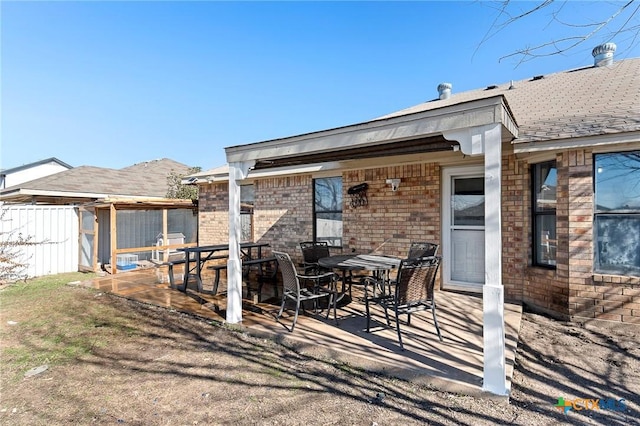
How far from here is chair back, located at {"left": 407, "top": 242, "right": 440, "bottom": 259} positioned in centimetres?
607

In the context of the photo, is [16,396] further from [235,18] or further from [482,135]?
[235,18]

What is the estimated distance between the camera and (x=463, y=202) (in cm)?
666

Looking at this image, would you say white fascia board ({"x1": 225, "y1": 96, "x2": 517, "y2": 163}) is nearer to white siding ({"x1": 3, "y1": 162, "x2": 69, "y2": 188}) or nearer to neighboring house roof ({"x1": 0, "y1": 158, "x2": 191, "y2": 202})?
neighboring house roof ({"x1": 0, "y1": 158, "x2": 191, "y2": 202})

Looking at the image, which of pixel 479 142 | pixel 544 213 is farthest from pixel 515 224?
pixel 479 142

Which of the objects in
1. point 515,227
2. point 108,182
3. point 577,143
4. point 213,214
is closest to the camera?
point 577,143

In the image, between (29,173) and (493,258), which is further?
(29,173)

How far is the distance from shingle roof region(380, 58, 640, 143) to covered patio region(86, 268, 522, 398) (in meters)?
2.91

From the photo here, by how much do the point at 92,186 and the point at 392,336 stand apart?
14.3 m

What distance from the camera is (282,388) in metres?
3.28

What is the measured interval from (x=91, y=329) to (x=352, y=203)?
547cm

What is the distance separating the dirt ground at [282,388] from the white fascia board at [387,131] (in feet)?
8.49

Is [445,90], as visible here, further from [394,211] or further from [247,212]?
[247,212]

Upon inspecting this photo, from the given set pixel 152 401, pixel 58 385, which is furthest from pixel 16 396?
pixel 152 401

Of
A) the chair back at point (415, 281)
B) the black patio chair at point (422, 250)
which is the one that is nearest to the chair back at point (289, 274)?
the chair back at point (415, 281)
